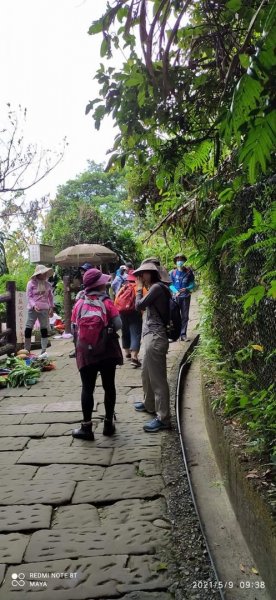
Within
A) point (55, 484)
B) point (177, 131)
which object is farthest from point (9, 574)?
point (177, 131)

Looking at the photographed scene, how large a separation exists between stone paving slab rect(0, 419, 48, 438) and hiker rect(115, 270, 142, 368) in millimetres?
2906

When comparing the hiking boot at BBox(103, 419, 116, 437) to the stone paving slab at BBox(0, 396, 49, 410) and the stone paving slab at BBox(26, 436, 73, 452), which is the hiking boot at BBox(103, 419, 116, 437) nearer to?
the stone paving slab at BBox(26, 436, 73, 452)

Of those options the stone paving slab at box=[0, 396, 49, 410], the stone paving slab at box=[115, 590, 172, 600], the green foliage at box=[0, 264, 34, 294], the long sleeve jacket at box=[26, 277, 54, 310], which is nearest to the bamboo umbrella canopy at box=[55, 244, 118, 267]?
the green foliage at box=[0, 264, 34, 294]

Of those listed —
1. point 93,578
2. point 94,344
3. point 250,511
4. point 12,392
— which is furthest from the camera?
point 12,392

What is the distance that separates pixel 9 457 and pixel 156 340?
187 cm

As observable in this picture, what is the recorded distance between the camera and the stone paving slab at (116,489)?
3.71 meters

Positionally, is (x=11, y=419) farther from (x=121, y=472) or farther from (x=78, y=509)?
(x=78, y=509)

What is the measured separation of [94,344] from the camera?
478 centimetres

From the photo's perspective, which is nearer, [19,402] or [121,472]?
[121,472]

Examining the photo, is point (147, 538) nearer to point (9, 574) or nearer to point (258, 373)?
point (9, 574)

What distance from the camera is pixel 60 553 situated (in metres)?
2.98

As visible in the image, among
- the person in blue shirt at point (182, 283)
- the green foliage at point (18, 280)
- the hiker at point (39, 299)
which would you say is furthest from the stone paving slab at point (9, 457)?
the green foliage at point (18, 280)

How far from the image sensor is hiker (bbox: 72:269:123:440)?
4.80m

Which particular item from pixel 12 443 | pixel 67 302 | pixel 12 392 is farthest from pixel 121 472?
pixel 67 302
